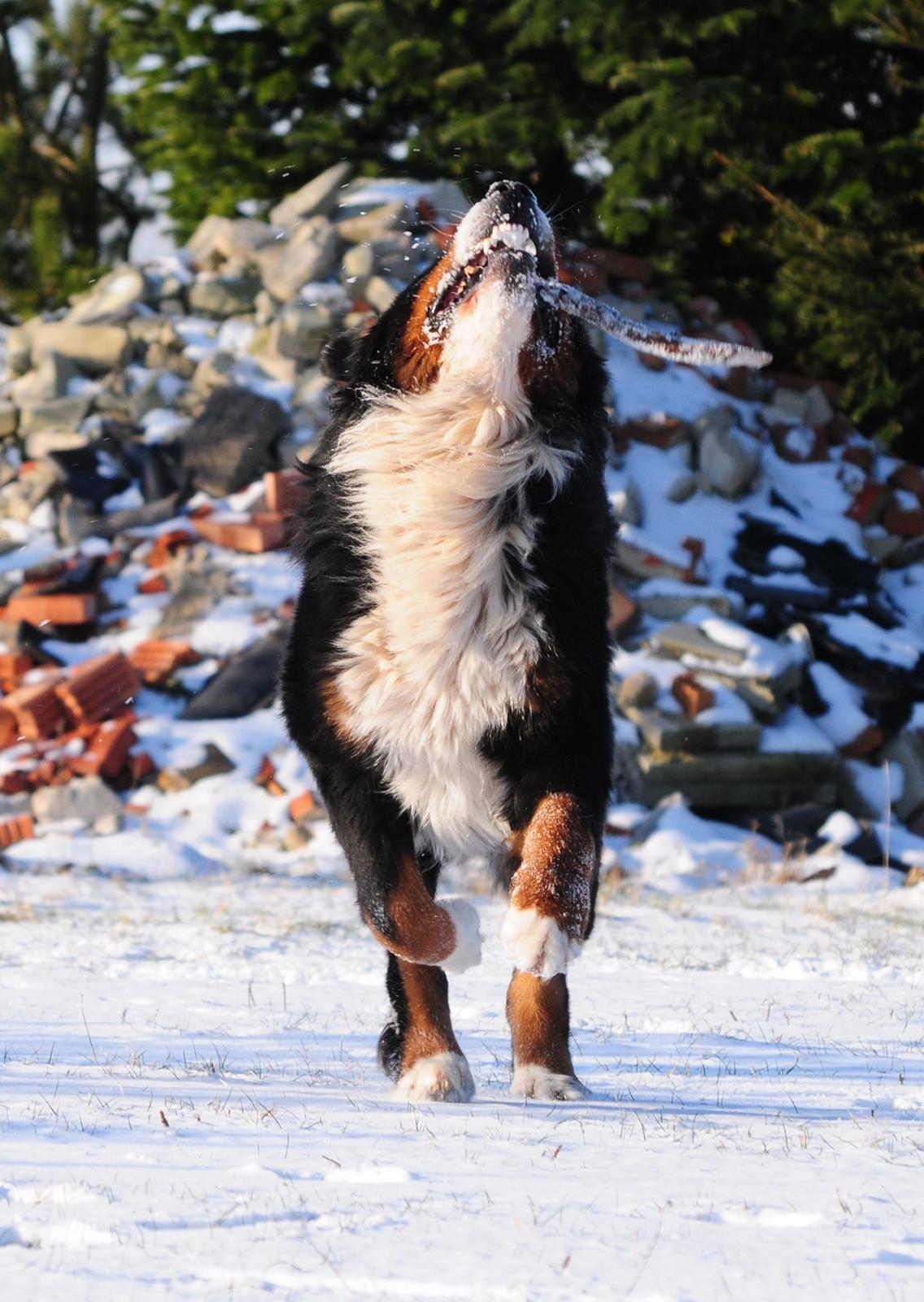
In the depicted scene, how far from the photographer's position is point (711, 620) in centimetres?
1120

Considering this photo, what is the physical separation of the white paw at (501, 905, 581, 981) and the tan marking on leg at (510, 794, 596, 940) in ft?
0.05

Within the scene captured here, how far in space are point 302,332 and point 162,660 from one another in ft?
11.4

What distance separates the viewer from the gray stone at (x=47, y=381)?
13.2 meters

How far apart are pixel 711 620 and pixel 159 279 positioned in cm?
636

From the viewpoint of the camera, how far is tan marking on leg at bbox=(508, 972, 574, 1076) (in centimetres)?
339

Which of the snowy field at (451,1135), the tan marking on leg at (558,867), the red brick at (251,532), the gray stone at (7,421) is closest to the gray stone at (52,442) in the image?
the gray stone at (7,421)

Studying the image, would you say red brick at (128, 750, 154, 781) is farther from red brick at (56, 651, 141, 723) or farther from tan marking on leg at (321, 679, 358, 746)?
tan marking on leg at (321, 679, 358, 746)

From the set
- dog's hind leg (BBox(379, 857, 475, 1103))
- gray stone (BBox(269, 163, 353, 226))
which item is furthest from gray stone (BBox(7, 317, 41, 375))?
dog's hind leg (BBox(379, 857, 475, 1103))

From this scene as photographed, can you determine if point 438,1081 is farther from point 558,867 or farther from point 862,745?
point 862,745

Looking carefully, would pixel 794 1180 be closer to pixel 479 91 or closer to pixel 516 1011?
pixel 516 1011

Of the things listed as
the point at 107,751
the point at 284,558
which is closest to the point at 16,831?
the point at 107,751

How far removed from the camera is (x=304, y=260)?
1347 cm

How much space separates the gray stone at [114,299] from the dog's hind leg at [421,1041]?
11029 mm

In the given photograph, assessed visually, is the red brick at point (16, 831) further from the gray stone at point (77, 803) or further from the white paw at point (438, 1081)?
the white paw at point (438, 1081)
